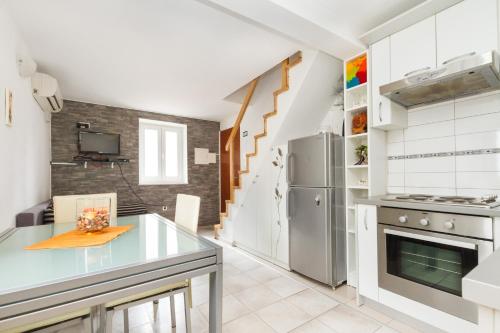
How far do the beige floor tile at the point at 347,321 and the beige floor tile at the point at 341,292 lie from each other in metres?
0.17

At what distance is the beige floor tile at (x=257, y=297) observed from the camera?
81.5 inches

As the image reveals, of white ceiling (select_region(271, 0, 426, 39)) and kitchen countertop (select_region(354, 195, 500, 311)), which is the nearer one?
kitchen countertop (select_region(354, 195, 500, 311))

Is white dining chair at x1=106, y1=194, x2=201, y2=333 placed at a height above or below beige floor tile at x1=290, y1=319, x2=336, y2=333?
above

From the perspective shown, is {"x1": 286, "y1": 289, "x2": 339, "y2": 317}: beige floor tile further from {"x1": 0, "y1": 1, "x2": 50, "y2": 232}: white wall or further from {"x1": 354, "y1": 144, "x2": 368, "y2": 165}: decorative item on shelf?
{"x1": 0, "y1": 1, "x2": 50, "y2": 232}: white wall

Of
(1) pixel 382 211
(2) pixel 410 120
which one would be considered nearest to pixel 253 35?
(2) pixel 410 120

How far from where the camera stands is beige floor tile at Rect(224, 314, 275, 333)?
1.72 m

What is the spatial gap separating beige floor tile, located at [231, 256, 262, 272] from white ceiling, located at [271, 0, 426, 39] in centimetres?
260

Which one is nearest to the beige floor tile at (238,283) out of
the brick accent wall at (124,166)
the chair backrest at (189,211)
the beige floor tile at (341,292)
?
the beige floor tile at (341,292)

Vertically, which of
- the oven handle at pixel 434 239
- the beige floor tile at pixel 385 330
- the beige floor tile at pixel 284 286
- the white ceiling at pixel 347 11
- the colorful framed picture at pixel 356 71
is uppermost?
the white ceiling at pixel 347 11

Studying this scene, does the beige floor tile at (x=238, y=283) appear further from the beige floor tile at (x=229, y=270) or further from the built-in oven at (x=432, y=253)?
the built-in oven at (x=432, y=253)

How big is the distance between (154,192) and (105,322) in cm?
370

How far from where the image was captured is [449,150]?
1.93 meters

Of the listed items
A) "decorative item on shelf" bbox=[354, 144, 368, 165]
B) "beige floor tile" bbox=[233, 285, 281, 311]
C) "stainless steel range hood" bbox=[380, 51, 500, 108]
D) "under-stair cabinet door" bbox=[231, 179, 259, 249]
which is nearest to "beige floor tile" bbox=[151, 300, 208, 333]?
"beige floor tile" bbox=[233, 285, 281, 311]

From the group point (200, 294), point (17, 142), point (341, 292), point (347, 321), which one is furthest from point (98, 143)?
Answer: point (347, 321)
